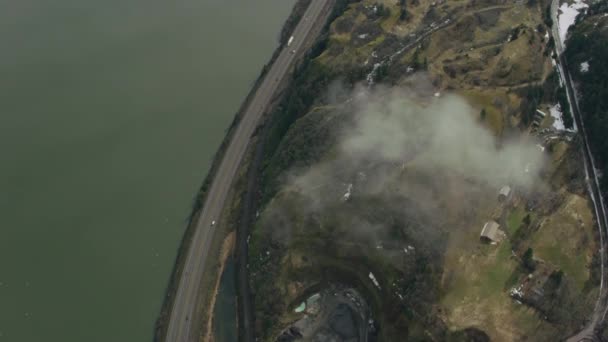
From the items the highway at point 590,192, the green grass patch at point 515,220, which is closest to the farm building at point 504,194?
the green grass patch at point 515,220

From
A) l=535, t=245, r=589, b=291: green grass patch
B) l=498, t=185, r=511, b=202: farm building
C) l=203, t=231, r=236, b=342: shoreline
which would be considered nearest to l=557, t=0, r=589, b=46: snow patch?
l=498, t=185, r=511, b=202: farm building

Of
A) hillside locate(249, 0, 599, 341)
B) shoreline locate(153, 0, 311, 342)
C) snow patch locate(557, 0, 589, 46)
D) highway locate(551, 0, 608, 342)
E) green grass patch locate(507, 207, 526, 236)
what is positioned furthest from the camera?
snow patch locate(557, 0, 589, 46)

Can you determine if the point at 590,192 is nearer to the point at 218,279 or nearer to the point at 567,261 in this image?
the point at 567,261

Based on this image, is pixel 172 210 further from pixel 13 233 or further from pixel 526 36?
pixel 526 36

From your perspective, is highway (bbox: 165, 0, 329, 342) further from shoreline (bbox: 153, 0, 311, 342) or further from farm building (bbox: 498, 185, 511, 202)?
farm building (bbox: 498, 185, 511, 202)

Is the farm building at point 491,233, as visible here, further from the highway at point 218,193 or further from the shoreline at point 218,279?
the highway at point 218,193

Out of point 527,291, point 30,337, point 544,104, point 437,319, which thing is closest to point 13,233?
point 30,337

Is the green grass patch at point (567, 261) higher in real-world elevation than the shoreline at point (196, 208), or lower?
lower
